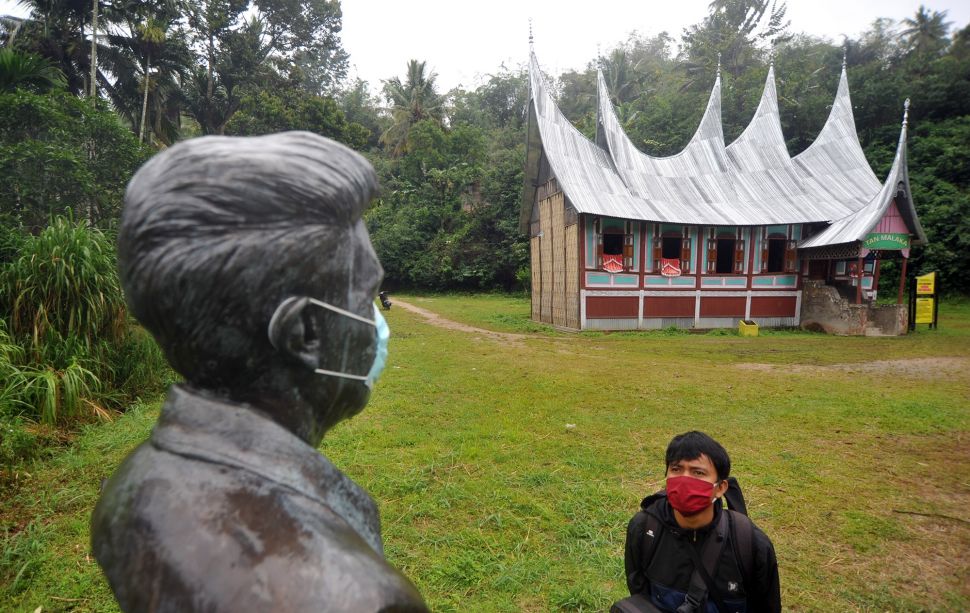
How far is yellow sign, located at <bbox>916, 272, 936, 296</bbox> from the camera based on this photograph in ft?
44.1

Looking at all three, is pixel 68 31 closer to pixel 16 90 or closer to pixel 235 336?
pixel 16 90

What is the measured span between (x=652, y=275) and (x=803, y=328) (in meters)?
4.79

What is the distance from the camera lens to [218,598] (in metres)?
0.69

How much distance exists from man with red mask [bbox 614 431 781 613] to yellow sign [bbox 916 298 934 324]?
1569cm

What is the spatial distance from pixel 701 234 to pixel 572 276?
3950mm

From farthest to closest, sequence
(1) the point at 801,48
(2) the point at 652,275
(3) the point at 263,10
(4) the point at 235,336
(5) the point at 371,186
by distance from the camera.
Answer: (1) the point at 801,48
(3) the point at 263,10
(2) the point at 652,275
(5) the point at 371,186
(4) the point at 235,336

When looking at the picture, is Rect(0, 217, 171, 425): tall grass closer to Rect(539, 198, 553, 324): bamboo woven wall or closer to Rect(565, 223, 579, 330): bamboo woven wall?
Rect(565, 223, 579, 330): bamboo woven wall

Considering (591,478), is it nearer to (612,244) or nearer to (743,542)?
(743,542)

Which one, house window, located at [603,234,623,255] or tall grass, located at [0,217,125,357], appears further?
house window, located at [603,234,623,255]

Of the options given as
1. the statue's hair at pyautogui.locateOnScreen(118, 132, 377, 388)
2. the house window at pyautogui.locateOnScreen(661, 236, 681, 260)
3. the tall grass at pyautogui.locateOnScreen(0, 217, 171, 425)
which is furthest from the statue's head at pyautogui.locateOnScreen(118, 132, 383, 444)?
the house window at pyautogui.locateOnScreen(661, 236, 681, 260)

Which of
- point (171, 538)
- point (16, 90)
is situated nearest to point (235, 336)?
point (171, 538)

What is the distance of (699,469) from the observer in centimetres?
206

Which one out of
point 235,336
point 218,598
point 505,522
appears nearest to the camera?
point 218,598

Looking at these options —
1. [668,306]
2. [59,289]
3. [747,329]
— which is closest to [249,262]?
[59,289]
